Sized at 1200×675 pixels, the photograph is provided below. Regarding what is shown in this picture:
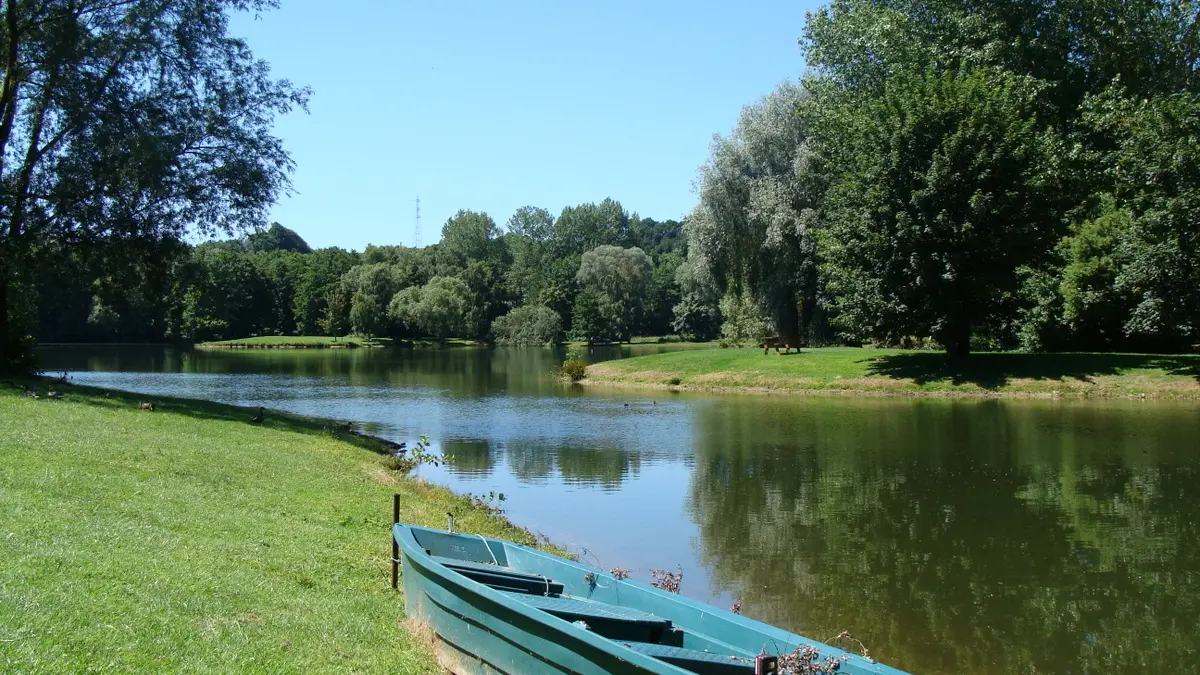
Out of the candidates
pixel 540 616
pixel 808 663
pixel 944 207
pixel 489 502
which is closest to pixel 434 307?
pixel 944 207

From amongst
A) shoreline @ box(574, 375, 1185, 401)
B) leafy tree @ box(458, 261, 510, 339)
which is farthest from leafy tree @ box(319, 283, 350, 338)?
shoreline @ box(574, 375, 1185, 401)

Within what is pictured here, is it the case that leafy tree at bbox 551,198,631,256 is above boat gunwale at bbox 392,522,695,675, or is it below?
above

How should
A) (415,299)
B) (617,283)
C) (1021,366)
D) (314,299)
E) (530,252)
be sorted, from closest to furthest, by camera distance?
(1021,366) → (415,299) → (617,283) → (314,299) → (530,252)

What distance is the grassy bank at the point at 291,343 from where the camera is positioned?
9856 centimetres

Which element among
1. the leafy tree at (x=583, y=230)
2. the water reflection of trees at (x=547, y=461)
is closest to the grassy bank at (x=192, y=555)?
the water reflection of trees at (x=547, y=461)

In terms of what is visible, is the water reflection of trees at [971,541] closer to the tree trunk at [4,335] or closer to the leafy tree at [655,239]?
the tree trunk at [4,335]

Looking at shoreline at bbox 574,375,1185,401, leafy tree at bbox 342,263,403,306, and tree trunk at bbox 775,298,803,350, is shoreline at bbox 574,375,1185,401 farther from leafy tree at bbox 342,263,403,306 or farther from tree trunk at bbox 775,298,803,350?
leafy tree at bbox 342,263,403,306

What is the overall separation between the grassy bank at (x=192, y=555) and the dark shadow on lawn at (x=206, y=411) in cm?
520

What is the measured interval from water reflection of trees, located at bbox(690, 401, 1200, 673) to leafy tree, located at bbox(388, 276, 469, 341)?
77563 millimetres

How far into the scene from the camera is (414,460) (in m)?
20.7

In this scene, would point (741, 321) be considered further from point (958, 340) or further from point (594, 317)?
point (594, 317)

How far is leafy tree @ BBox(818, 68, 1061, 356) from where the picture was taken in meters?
33.2

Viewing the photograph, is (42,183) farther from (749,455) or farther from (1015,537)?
(1015,537)

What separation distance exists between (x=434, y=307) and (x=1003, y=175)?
238ft
